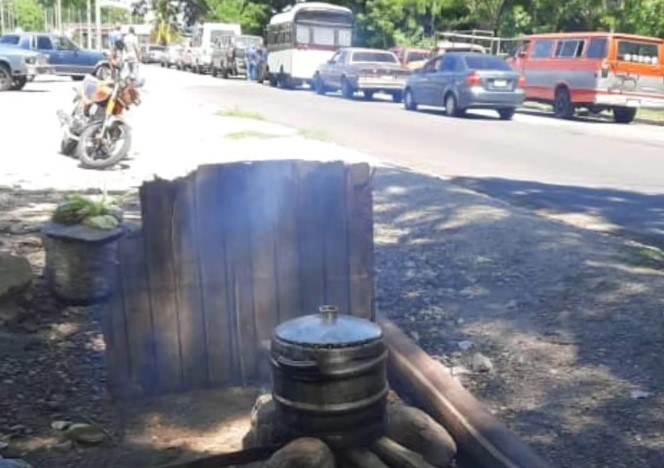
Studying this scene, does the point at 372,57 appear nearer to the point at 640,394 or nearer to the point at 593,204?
the point at 593,204

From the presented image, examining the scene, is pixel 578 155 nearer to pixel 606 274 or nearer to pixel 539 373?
pixel 606 274

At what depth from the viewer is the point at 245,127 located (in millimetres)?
17719

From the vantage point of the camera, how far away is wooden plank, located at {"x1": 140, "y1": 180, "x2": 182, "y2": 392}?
421 centimetres

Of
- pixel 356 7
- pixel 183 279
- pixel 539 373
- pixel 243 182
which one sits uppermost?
pixel 356 7

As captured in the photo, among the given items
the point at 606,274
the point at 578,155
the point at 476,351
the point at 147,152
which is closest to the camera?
the point at 476,351

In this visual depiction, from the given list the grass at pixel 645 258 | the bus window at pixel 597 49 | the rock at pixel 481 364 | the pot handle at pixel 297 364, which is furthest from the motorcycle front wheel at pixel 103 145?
the bus window at pixel 597 49

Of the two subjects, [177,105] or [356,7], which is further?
[356,7]

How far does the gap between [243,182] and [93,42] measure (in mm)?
81642

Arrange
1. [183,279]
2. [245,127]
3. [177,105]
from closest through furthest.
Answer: [183,279] < [245,127] < [177,105]

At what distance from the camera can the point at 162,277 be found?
4285mm

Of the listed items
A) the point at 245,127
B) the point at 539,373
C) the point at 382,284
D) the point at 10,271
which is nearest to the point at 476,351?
the point at 539,373

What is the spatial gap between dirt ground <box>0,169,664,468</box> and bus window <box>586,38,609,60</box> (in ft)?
55.6

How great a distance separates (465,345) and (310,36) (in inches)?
1288

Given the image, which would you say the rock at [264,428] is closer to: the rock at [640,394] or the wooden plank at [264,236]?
the wooden plank at [264,236]
